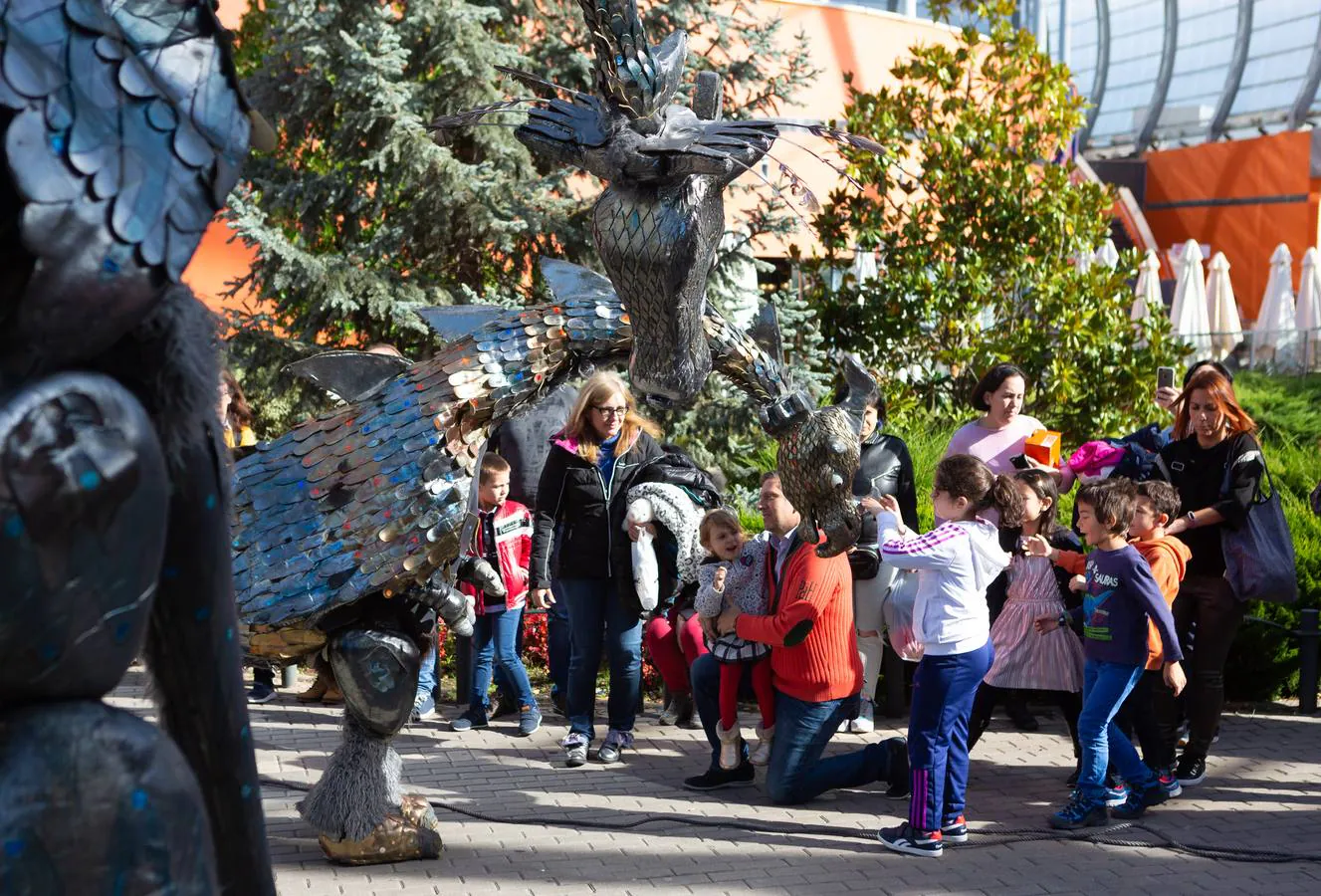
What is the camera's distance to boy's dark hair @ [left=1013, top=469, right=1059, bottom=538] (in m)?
6.62

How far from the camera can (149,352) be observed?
1311 millimetres

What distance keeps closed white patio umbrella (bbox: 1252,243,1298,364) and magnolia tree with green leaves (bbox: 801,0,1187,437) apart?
9427 millimetres

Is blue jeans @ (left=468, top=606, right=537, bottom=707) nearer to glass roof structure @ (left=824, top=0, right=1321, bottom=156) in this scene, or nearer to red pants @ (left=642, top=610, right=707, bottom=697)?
red pants @ (left=642, top=610, right=707, bottom=697)

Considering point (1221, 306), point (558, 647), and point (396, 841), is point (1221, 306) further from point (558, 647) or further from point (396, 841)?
point (396, 841)

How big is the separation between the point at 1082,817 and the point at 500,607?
3243 mm

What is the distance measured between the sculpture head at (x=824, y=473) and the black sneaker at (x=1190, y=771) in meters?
3.38

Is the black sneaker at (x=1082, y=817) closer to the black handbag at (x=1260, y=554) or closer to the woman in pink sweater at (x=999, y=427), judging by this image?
the black handbag at (x=1260, y=554)

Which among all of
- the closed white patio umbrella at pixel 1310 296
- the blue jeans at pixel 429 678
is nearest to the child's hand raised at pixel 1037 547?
the blue jeans at pixel 429 678

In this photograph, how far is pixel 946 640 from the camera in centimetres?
549

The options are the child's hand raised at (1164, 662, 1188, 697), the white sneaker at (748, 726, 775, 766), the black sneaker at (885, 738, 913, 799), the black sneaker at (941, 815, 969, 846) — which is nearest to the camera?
the black sneaker at (941, 815, 969, 846)

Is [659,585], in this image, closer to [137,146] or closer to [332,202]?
[332,202]

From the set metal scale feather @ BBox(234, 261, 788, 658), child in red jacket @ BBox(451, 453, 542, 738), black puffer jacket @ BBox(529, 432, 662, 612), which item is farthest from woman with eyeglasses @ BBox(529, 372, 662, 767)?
metal scale feather @ BBox(234, 261, 788, 658)

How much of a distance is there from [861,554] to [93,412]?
19.8ft

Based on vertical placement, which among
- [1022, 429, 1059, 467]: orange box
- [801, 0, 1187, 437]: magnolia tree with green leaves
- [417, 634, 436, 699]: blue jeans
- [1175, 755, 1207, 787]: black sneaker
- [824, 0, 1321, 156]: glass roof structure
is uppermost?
[824, 0, 1321, 156]: glass roof structure
